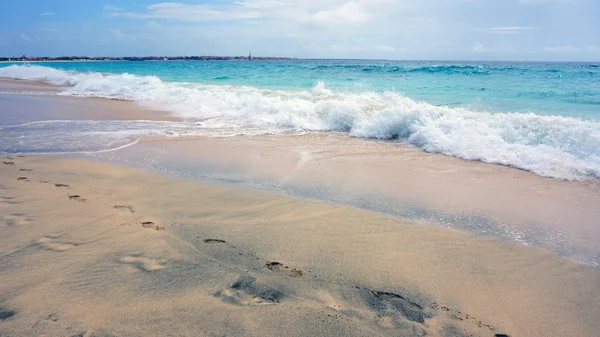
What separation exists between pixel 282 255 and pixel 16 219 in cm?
290

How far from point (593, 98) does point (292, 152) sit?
1447cm

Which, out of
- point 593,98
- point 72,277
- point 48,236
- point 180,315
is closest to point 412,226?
point 180,315

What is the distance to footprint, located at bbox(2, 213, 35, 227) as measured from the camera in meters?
3.91

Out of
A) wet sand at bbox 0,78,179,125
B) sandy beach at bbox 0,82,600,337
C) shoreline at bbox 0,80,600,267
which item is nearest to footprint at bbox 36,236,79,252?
sandy beach at bbox 0,82,600,337

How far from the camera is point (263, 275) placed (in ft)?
10.2

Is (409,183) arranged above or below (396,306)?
above

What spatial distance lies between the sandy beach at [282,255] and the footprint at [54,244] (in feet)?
0.06

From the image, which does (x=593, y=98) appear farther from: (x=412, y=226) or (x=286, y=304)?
(x=286, y=304)

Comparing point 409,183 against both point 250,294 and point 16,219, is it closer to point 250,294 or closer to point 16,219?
point 250,294

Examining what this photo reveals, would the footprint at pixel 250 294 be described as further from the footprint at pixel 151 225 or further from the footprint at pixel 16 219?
the footprint at pixel 16 219

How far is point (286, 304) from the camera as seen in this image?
273 cm

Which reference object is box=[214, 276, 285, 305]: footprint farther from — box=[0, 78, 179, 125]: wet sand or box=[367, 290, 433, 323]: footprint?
box=[0, 78, 179, 125]: wet sand

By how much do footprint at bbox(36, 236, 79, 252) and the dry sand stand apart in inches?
0.7

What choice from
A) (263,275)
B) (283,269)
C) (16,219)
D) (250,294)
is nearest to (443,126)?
(283,269)
